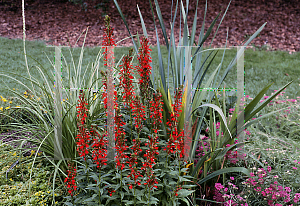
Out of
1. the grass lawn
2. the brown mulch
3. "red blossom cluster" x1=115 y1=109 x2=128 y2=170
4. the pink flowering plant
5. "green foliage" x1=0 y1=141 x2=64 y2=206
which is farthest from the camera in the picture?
the brown mulch

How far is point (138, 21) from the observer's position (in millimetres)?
9922

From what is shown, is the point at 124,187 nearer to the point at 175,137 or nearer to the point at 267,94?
the point at 175,137

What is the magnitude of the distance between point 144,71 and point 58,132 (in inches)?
43.7

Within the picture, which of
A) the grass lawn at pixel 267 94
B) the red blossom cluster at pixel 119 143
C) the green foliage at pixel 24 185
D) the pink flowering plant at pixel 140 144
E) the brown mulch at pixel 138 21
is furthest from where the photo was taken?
the brown mulch at pixel 138 21

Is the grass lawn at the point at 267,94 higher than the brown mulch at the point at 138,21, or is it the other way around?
the brown mulch at the point at 138,21

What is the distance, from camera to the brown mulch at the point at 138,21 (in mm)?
8578

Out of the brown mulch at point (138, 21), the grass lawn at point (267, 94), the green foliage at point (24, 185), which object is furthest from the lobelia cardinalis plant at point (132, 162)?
the brown mulch at point (138, 21)

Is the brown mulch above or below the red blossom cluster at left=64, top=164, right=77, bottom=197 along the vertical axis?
above

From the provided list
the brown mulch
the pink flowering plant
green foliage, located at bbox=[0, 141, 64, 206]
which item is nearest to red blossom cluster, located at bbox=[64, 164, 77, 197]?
the pink flowering plant

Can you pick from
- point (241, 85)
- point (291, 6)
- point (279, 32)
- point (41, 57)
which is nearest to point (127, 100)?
point (241, 85)

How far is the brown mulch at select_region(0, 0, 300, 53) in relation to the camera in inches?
338

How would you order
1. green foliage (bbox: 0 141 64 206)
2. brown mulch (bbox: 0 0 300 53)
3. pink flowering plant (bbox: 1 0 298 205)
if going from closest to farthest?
pink flowering plant (bbox: 1 0 298 205) < green foliage (bbox: 0 141 64 206) < brown mulch (bbox: 0 0 300 53)

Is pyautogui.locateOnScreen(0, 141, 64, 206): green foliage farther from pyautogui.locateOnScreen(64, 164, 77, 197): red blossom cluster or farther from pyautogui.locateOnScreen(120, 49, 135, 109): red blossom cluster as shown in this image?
pyautogui.locateOnScreen(120, 49, 135, 109): red blossom cluster

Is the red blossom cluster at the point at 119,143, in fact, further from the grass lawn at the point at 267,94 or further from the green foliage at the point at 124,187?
the grass lawn at the point at 267,94
